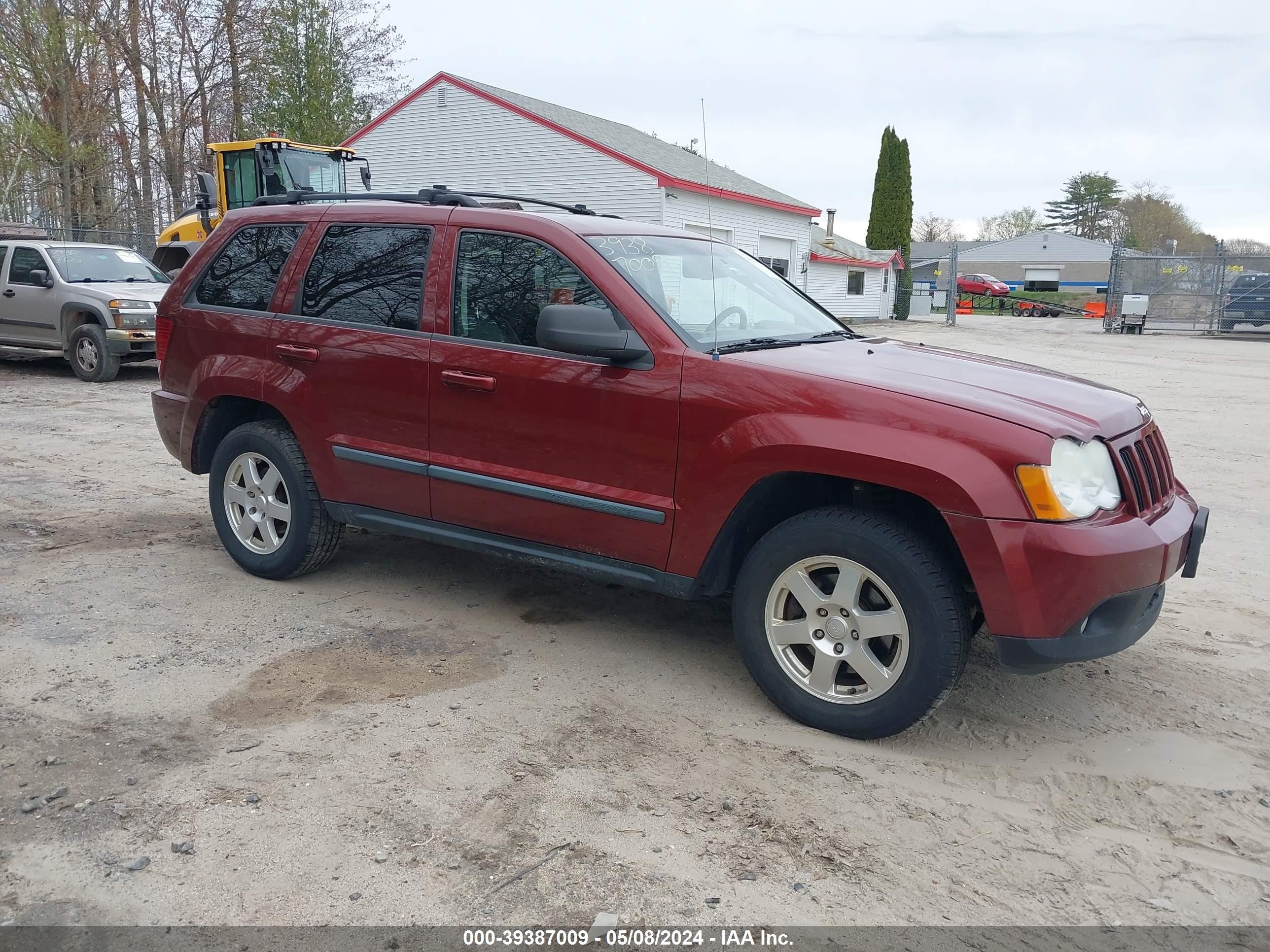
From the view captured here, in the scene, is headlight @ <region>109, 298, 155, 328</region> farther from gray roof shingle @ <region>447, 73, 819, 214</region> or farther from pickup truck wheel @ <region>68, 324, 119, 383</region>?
gray roof shingle @ <region>447, 73, 819, 214</region>

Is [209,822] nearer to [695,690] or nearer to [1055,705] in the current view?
[695,690]

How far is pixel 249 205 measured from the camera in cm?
568

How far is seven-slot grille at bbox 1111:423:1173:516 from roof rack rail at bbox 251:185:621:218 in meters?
2.57

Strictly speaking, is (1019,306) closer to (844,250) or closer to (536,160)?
(844,250)

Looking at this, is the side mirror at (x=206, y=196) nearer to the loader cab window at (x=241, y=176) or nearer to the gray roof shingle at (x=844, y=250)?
the loader cab window at (x=241, y=176)

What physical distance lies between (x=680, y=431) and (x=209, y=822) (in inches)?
81.7

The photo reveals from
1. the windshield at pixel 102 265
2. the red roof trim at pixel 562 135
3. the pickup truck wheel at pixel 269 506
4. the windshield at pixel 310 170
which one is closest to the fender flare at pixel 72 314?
the windshield at pixel 102 265

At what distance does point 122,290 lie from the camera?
13.7 metres

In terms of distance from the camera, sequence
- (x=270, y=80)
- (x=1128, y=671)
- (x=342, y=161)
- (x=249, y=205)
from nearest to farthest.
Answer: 1. (x=1128, y=671)
2. (x=249, y=205)
3. (x=342, y=161)
4. (x=270, y=80)

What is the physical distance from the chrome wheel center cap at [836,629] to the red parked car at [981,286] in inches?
2148

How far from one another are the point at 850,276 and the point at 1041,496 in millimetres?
39015

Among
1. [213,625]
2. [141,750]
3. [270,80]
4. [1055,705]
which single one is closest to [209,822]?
[141,750]

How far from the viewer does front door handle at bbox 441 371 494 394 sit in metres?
4.28

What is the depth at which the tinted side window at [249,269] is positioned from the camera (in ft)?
16.6
